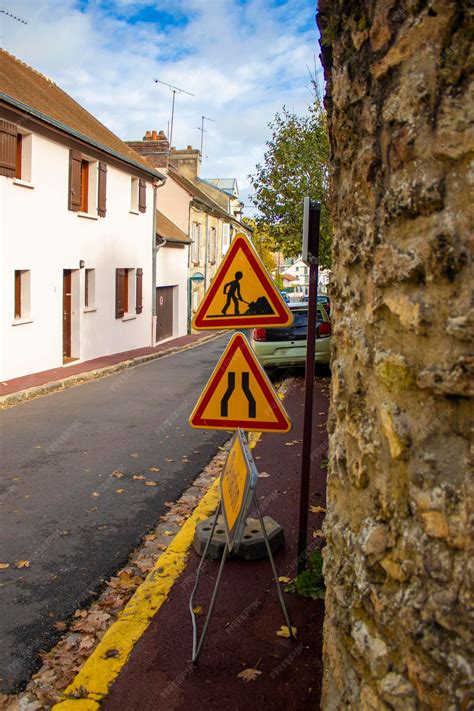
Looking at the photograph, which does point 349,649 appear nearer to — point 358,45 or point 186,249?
point 358,45

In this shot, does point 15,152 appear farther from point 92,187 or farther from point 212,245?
point 212,245

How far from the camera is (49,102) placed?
61.5ft

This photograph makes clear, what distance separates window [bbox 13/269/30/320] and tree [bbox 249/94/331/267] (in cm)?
631

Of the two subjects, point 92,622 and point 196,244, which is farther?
point 196,244

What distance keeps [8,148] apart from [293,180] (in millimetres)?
6910

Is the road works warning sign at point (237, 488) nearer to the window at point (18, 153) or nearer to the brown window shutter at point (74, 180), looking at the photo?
the window at point (18, 153)

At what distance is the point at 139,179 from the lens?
942 inches

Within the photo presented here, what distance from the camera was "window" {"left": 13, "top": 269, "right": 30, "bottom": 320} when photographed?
52.9ft

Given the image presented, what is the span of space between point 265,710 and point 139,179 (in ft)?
73.0

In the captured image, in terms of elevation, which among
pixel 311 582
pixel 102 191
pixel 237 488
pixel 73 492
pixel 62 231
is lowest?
pixel 73 492

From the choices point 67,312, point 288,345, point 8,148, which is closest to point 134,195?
point 67,312

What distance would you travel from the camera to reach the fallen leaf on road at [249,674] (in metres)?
3.64

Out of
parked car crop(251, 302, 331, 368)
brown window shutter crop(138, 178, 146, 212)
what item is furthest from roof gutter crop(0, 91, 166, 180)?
parked car crop(251, 302, 331, 368)

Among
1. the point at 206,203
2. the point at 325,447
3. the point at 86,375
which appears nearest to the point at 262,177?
the point at 86,375
